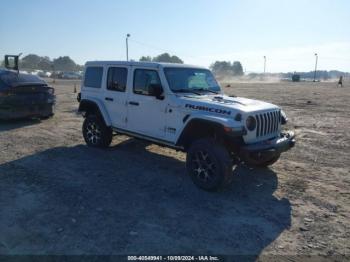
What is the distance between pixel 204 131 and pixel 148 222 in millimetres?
2030

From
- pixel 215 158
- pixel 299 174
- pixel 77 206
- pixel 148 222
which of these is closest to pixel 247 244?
pixel 148 222

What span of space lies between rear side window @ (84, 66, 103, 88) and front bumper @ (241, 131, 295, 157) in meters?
4.01

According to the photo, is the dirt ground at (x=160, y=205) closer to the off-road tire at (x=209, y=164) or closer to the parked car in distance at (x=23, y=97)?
the off-road tire at (x=209, y=164)

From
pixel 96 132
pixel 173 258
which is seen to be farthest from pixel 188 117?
pixel 96 132

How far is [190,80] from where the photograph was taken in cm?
659

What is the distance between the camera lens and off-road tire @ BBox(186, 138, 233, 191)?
5.22m

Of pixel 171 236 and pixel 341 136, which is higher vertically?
pixel 341 136

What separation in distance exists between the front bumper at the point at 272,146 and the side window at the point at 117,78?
3.11 metres

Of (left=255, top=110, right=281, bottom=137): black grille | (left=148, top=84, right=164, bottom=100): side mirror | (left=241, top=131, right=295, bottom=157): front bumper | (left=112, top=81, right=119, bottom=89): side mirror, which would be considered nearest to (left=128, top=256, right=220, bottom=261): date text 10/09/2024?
(left=241, top=131, right=295, bottom=157): front bumper

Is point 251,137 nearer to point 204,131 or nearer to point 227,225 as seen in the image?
point 204,131

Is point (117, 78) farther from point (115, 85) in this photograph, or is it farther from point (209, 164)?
point (209, 164)

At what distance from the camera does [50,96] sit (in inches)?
443

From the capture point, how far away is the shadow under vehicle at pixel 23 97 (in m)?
10.3

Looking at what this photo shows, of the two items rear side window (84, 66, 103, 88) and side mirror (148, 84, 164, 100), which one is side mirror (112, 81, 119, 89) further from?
side mirror (148, 84, 164, 100)
